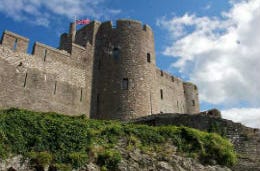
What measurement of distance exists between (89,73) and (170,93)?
31.3ft

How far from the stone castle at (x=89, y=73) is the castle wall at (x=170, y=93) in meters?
4.96

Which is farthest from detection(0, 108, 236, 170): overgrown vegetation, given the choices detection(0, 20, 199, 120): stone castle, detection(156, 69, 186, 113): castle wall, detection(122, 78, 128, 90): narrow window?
detection(156, 69, 186, 113): castle wall

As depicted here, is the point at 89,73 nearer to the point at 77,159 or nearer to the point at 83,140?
the point at 83,140

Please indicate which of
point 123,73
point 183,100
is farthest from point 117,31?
point 183,100

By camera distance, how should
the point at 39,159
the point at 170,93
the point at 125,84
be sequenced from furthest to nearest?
the point at 170,93 < the point at 125,84 < the point at 39,159

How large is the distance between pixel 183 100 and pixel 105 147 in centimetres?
2126

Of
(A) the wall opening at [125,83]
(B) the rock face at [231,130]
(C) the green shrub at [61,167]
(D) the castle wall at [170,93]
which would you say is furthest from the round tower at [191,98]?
(C) the green shrub at [61,167]

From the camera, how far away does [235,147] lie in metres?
15.5

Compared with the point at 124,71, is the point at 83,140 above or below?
below

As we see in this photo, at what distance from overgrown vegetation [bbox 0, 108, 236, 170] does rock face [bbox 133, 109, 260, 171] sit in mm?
1302

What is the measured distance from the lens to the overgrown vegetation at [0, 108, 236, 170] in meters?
10.3

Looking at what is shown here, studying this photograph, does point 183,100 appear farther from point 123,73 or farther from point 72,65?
point 72,65

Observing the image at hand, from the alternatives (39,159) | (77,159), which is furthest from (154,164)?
(39,159)

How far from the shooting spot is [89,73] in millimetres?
22672
